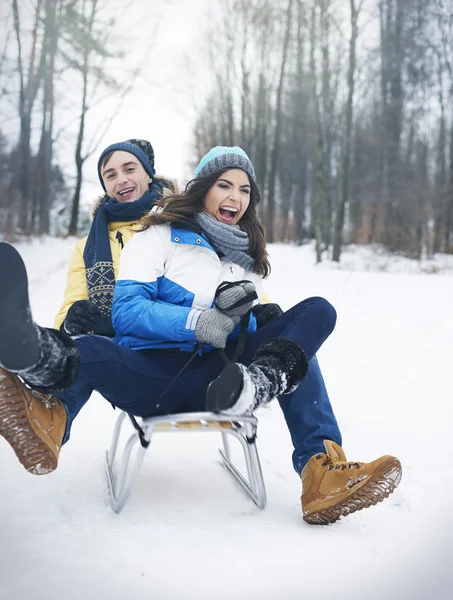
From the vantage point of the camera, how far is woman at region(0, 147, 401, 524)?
1563 mm

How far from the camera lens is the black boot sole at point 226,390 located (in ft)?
5.02

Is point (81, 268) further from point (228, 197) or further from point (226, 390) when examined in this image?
point (226, 390)

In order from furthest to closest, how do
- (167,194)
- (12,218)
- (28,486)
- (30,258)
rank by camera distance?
1. (12,218)
2. (30,258)
3. (167,194)
4. (28,486)

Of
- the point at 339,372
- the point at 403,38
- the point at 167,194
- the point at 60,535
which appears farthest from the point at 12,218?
the point at 403,38

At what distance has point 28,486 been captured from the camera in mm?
2025

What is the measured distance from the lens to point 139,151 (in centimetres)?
265

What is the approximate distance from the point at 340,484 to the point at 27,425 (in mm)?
955

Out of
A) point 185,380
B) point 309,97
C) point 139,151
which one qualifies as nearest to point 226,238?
point 185,380

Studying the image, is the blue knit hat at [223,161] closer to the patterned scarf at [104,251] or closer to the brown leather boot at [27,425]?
the patterned scarf at [104,251]

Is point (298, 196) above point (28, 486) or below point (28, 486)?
above

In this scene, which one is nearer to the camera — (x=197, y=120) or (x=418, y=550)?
(x=418, y=550)

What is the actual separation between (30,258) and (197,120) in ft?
39.6

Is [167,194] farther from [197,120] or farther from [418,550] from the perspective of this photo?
[197,120]

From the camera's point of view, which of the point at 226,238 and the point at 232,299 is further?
the point at 226,238
